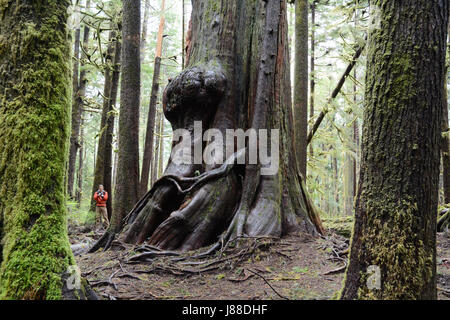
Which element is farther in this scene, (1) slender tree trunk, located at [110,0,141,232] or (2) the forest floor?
(1) slender tree trunk, located at [110,0,141,232]

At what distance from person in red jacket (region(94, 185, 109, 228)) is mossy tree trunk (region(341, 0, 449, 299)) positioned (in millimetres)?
10442

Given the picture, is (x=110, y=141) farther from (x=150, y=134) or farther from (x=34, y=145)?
(x=34, y=145)

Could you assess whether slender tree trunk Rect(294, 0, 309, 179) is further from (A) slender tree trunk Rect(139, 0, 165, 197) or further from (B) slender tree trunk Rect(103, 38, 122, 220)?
(B) slender tree trunk Rect(103, 38, 122, 220)

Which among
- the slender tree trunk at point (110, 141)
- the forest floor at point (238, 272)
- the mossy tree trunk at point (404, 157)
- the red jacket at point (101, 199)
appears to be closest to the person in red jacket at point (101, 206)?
the red jacket at point (101, 199)

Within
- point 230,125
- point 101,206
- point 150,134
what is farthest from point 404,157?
point 150,134

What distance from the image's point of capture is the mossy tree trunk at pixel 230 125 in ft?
16.8

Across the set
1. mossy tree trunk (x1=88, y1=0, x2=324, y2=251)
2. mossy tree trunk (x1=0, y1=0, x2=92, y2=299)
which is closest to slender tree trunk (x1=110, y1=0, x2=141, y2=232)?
mossy tree trunk (x1=88, y1=0, x2=324, y2=251)

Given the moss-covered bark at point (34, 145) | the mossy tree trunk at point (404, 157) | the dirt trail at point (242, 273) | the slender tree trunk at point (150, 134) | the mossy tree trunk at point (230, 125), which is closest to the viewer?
the mossy tree trunk at point (404, 157)

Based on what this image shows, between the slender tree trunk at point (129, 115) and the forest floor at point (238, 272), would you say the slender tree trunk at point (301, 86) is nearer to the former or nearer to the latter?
the forest floor at point (238, 272)

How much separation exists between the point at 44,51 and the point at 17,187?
1239 mm

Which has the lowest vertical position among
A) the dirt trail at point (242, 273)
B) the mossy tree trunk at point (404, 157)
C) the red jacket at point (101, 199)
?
the dirt trail at point (242, 273)

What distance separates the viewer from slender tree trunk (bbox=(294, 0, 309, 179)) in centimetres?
901

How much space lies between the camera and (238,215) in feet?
16.8

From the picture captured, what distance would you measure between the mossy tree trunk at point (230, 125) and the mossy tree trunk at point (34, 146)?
2.60 meters
